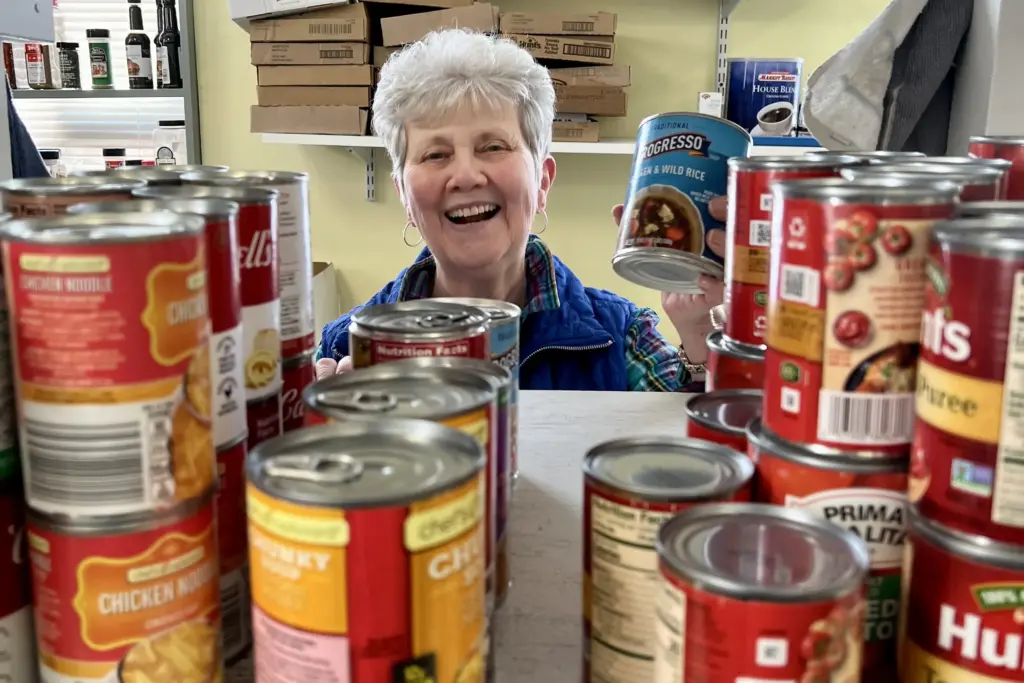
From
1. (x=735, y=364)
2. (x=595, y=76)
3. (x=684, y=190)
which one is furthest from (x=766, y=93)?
(x=735, y=364)

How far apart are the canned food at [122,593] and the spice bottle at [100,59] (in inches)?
123

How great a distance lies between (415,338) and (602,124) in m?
2.44

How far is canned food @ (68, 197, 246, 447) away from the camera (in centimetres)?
69

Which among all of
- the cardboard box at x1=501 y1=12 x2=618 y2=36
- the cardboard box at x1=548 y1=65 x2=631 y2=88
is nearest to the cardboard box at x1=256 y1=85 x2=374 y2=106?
the cardboard box at x1=501 y1=12 x2=618 y2=36

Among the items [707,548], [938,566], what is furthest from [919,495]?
[707,548]

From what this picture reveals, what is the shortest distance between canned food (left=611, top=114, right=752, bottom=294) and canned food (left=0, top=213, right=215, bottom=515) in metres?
0.72

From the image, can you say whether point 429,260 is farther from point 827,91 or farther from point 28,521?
point 28,521

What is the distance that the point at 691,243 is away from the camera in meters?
1.21

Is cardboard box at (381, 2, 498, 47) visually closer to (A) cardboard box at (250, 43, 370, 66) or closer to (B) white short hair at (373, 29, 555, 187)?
(A) cardboard box at (250, 43, 370, 66)

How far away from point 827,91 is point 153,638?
5.24 feet

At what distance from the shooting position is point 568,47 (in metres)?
2.84

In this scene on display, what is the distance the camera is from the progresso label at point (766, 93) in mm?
2855

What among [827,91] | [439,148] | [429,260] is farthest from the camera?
[429,260]

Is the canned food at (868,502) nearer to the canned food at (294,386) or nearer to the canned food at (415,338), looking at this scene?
the canned food at (415,338)
